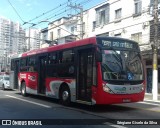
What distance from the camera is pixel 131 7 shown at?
3194cm

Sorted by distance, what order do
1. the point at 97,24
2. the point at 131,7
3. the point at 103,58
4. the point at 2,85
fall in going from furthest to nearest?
the point at 97,24
the point at 2,85
the point at 131,7
the point at 103,58

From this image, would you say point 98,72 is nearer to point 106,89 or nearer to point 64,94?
point 106,89

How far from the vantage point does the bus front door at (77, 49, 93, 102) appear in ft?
46.4

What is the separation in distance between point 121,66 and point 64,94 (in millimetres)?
3799

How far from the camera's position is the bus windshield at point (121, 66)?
13.5 meters

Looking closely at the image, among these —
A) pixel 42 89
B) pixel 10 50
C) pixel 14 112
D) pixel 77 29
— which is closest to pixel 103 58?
pixel 14 112

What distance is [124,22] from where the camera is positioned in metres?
32.9

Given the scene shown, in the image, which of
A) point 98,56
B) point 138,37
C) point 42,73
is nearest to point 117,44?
point 98,56

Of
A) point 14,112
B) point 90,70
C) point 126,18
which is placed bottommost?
point 14,112

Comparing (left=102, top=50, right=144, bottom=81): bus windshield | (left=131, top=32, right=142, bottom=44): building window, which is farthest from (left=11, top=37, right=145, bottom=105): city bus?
(left=131, top=32, right=142, bottom=44): building window

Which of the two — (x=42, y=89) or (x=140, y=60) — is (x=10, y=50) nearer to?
(x=42, y=89)

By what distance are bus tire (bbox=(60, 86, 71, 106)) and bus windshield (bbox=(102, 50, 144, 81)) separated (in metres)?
3.14

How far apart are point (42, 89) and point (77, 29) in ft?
80.8

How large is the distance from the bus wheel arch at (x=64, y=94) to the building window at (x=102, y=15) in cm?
2060
